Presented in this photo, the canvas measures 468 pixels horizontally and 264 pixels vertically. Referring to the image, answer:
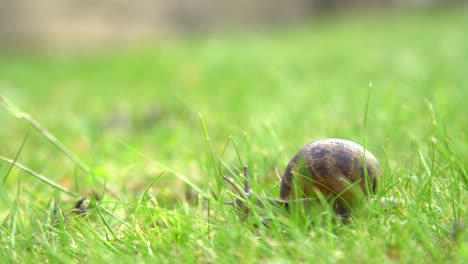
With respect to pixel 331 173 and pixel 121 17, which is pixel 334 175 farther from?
pixel 121 17

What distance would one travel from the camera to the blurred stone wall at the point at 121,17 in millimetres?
8266

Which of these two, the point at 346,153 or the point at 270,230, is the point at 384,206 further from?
the point at 270,230

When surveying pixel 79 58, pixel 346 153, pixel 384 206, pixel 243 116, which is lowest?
pixel 79 58

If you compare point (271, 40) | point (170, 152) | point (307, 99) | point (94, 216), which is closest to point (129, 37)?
point (271, 40)

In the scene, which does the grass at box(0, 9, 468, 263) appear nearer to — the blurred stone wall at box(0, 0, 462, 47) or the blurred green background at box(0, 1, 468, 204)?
the blurred green background at box(0, 1, 468, 204)

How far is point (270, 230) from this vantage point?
1.38 m

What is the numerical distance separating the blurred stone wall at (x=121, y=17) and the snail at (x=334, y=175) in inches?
297

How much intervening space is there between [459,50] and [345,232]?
4183mm

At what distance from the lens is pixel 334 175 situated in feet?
4.63

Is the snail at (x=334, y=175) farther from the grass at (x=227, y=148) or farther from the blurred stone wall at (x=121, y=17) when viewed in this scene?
the blurred stone wall at (x=121, y=17)

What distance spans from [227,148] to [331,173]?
4.11ft

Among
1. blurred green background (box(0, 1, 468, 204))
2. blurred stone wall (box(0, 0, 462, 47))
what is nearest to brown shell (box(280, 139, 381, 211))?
blurred green background (box(0, 1, 468, 204))

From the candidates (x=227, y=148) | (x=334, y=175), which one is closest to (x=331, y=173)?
(x=334, y=175)

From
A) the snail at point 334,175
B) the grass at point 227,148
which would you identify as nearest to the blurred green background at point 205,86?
the grass at point 227,148
